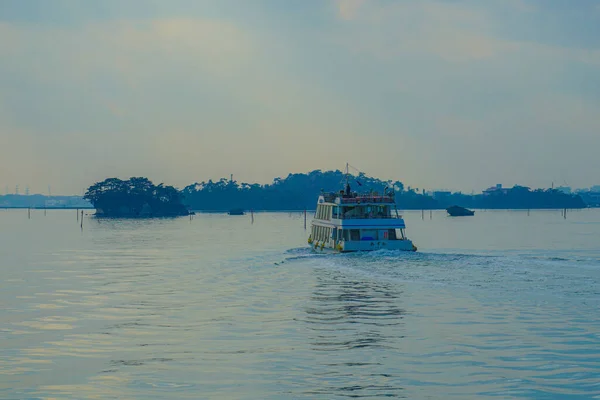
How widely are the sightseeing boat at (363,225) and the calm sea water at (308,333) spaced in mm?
10245

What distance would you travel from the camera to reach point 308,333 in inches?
1347

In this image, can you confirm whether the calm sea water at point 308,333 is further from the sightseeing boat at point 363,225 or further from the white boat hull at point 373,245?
the sightseeing boat at point 363,225

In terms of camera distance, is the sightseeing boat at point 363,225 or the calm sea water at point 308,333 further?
the sightseeing boat at point 363,225

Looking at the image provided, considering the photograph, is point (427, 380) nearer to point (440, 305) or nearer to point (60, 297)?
point (440, 305)

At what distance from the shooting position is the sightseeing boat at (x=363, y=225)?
242 feet

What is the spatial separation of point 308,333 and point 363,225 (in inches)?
1587

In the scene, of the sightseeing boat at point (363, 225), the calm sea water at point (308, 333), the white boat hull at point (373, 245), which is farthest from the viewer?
the sightseeing boat at point (363, 225)

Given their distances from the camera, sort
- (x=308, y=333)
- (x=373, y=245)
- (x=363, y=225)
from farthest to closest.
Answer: (x=363, y=225)
(x=373, y=245)
(x=308, y=333)

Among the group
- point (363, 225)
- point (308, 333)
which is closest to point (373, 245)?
point (363, 225)

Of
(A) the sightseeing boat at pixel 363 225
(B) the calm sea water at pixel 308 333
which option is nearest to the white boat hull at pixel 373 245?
(A) the sightseeing boat at pixel 363 225

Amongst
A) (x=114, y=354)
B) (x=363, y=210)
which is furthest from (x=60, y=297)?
(x=363, y=210)

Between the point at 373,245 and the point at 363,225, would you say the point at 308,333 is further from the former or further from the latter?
the point at 363,225

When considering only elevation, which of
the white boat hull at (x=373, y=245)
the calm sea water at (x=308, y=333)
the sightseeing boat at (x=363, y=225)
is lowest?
the calm sea water at (x=308, y=333)

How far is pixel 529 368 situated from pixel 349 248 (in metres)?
46.4
